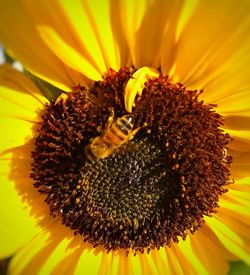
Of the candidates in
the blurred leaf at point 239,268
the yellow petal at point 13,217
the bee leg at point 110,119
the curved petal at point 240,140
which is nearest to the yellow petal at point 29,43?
the bee leg at point 110,119

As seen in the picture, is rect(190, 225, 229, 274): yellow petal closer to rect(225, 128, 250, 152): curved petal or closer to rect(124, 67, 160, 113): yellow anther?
rect(225, 128, 250, 152): curved petal

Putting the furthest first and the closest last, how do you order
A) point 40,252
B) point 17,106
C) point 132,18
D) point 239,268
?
1. point 239,268
2. point 40,252
3. point 17,106
4. point 132,18

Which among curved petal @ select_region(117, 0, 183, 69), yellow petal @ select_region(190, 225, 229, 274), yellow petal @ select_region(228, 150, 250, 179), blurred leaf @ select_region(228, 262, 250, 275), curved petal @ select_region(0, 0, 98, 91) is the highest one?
curved petal @ select_region(0, 0, 98, 91)

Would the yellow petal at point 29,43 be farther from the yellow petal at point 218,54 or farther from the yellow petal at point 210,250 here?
the yellow petal at point 210,250

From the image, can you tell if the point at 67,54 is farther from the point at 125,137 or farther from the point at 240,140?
the point at 240,140

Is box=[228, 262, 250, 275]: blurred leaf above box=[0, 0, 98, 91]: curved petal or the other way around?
the other way around

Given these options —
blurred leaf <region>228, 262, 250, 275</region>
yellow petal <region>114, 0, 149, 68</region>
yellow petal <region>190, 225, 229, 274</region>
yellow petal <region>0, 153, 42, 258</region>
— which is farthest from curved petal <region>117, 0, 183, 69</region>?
blurred leaf <region>228, 262, 250, 275</region>

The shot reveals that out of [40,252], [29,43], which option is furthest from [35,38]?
[40,252]

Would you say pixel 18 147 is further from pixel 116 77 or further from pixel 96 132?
pixel 116 77
